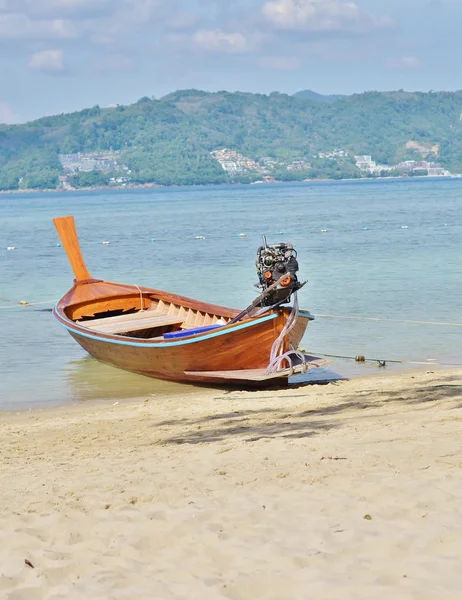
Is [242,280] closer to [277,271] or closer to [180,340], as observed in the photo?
[180,340]

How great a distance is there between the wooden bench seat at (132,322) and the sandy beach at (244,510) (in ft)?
19.6

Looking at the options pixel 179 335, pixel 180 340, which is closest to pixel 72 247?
pixel 179 335

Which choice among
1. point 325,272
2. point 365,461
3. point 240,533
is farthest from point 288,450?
point 325,272

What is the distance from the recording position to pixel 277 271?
1280 cm

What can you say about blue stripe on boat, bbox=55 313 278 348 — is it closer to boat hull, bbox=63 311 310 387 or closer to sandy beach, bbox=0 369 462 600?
boat hull, bbox=63 311 310 387

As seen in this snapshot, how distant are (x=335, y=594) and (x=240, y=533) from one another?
3.55 feet

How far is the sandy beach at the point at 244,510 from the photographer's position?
5.16 m

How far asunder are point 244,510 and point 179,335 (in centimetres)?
817

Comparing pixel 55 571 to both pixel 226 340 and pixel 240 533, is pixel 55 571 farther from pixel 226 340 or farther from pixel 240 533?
pixel 226 340

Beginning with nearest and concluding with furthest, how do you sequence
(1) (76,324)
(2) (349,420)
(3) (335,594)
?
(3) (335,594) < (2) (349,420) < (1) (76,324)

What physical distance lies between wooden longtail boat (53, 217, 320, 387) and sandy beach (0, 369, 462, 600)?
2894 mm

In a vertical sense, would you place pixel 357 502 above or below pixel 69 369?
above

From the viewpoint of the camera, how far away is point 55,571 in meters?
5.41

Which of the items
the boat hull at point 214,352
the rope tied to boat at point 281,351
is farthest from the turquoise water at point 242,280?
the rope tied to boat at point 281,351
